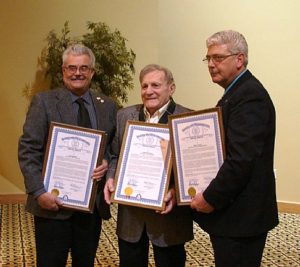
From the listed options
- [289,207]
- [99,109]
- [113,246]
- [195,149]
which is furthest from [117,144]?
[289,207]

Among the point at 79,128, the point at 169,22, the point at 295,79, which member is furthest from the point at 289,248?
the point at 169,22

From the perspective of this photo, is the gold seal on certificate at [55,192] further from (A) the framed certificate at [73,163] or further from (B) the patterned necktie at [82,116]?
(B) the patterned necktie at [82,116]

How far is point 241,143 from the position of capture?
6.29ft

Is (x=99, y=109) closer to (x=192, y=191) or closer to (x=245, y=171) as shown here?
(x=192, y=191)

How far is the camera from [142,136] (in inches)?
90.4

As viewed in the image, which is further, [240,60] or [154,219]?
[154,219]

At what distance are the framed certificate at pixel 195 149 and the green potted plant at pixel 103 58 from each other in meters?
2.99

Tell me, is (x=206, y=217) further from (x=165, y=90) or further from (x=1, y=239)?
(x=1, y=239)

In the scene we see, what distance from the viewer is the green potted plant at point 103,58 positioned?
5055mm

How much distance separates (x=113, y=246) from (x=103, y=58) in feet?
6.71

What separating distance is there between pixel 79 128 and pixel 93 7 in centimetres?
363

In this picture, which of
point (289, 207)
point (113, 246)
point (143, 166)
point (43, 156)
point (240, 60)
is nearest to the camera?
point (240, 60)

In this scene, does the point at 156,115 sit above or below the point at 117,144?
above

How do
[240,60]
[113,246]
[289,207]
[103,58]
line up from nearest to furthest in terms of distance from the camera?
1. [240,60]
2. [113,246]
3. [103,58]
4. [289,207]
